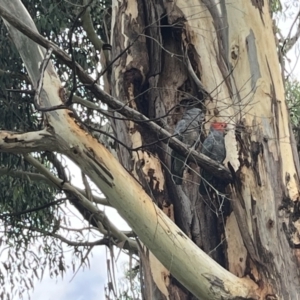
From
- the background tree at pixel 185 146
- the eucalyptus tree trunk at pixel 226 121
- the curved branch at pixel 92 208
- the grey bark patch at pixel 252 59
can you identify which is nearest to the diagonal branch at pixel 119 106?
the background tree at pixel 185 146

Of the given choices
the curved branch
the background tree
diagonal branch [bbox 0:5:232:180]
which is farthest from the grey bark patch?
the curved branch

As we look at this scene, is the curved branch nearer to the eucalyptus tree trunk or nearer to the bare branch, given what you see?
the eucalyptus tree trunk

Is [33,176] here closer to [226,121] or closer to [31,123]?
[31,123]

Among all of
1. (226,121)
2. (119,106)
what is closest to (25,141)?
(119,106)

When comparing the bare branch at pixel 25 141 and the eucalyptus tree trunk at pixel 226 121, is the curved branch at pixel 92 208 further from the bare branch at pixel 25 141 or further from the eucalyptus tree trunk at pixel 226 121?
the bare branch at pixel 25 141

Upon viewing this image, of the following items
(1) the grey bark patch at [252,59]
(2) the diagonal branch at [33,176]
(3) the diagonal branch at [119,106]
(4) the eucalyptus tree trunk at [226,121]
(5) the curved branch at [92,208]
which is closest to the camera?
(3) the diagonal branch at [119,106]

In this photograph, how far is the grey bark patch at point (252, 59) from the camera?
2.60m

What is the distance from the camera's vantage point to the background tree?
2.23m

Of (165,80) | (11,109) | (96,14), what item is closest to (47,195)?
(11,109)

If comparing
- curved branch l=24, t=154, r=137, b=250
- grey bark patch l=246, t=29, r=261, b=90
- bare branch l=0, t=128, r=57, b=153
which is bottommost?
bare branch l=0, t=128, r=57, b=153

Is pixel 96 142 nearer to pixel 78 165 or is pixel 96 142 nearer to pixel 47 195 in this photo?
pixel 78 165

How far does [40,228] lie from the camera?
510 cm

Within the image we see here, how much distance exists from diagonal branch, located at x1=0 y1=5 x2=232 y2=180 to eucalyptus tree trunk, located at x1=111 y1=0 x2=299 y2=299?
0.11 metres

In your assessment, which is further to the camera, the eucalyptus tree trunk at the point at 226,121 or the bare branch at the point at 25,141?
the eucalyptus tree trunk at the point at 226,121
